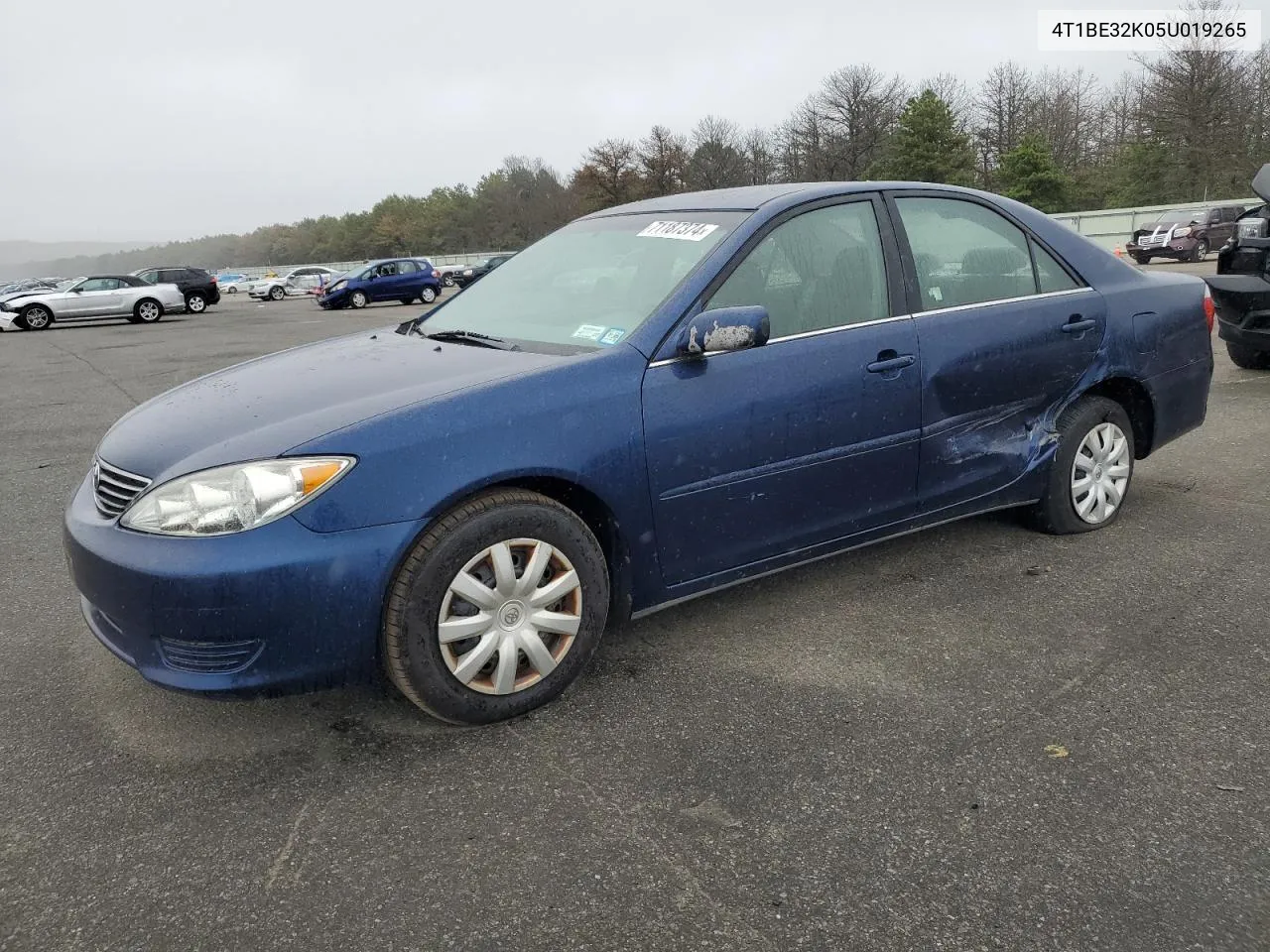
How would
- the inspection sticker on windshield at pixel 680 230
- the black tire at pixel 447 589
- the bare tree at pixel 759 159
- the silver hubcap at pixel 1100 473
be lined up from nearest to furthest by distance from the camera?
1. the black tire at pixel 447 589
2. the inspection sticker on windshield at pixel 680 230
3. the silver hubcap at pixel 1100 473
4. the bare tree at pixel 759 159

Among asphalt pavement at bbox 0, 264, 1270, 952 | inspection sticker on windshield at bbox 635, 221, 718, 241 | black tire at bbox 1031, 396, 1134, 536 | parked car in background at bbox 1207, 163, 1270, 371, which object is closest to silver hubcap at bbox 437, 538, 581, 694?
asphalt pavement at bbox 0, 264, 1270, 952

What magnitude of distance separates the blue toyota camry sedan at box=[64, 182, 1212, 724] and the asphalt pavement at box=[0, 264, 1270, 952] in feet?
0.95

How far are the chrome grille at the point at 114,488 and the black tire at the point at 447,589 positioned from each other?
2.63ft

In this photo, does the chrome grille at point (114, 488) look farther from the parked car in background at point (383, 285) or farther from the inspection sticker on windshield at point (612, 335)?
the parked car in background at point (383, 285)

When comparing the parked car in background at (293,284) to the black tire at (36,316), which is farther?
the parked car in background at (293,284)

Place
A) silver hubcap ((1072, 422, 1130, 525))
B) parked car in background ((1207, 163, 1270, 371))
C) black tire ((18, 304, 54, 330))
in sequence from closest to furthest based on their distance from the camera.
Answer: silver hubcap ((1072, 422, 1130, 525)) → parked car in background ((1207, 163, 1270, 371)) → black tire ((18, 304, 54, 330))

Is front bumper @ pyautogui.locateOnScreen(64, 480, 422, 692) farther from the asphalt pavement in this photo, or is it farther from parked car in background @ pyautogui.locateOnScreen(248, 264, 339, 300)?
parked car in background @ pyautogui.locateOnScreen(248, 264, 339, 300)

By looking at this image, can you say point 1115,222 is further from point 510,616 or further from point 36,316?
point 510,616

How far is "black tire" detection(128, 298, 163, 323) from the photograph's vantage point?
2752cm

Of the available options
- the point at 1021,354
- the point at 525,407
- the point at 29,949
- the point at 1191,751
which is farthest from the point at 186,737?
the point at 1021,354

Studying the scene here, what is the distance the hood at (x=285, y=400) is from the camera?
104 inches

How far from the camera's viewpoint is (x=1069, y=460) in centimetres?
412

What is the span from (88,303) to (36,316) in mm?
1379

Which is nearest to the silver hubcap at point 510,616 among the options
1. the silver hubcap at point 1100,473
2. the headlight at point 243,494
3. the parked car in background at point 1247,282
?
the headlight at point 243,494
